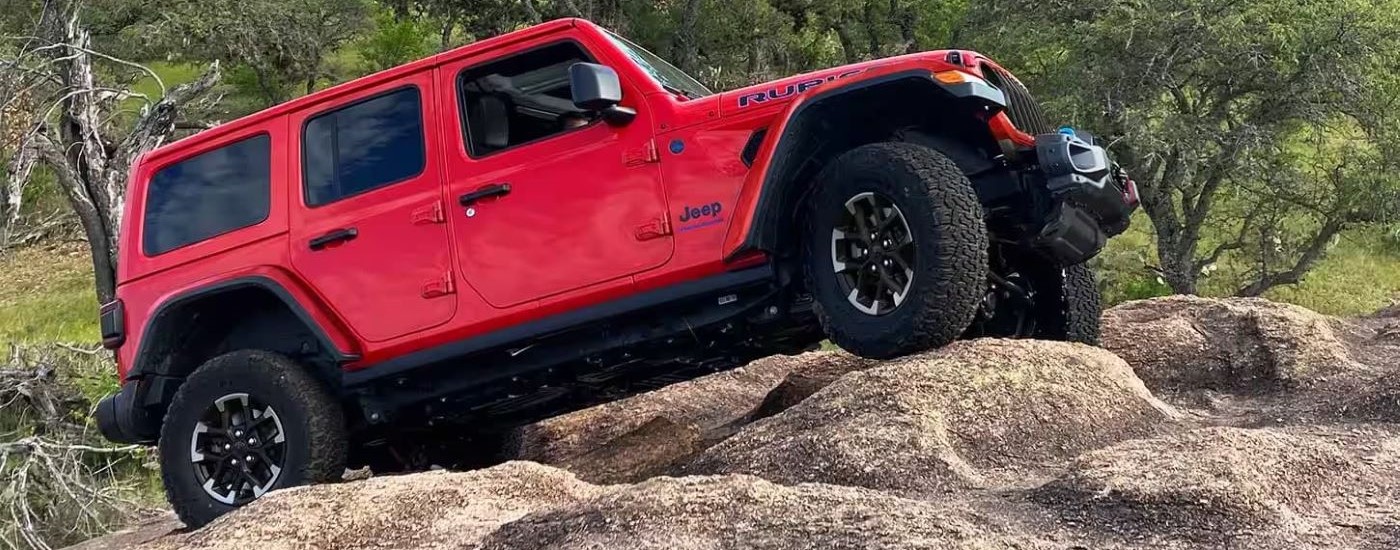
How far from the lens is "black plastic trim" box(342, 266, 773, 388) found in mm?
4957

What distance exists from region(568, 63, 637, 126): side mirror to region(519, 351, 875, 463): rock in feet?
6.26

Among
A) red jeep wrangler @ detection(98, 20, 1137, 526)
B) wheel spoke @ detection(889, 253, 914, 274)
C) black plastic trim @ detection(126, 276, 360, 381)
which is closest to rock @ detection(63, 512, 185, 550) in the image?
red jeep wrangler @ detection(98, 20, 1137, 526)

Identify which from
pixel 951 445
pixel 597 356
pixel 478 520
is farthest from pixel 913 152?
pixel 478 520

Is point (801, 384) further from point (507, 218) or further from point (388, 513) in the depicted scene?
point (388, 513)

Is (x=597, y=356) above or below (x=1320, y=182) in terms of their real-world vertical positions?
above

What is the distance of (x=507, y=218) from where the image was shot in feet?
17.5

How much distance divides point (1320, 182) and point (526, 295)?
1585 centimetres

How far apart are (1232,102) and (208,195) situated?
1532cm

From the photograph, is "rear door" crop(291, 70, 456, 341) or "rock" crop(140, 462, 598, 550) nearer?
"rock" crop(140, 462, 598, 550)

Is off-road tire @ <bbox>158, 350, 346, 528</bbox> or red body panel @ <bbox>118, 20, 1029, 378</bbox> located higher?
red body panel @ <bbox>118, 20, 1029, 378</bbox>

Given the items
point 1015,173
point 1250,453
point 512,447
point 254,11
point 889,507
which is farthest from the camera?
point 254,11

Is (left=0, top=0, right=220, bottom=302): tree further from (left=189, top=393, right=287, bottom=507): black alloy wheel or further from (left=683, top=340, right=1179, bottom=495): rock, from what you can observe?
(left=683, top=340, right=1179, bottom=495): rock

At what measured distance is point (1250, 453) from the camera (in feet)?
11.3

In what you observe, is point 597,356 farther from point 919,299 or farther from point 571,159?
point 919,299
